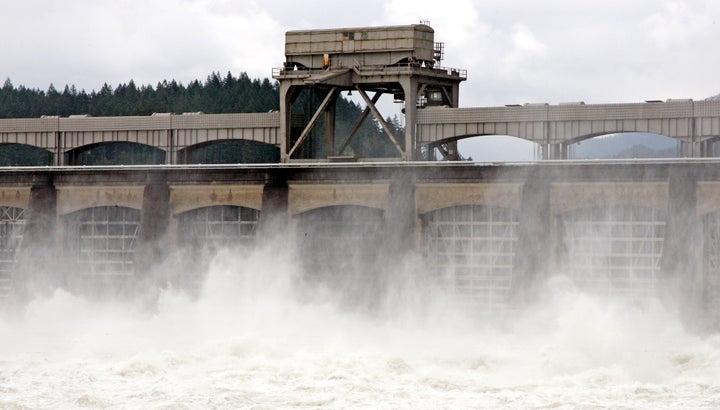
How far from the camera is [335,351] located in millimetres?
44562

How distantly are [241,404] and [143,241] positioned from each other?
18426 mm

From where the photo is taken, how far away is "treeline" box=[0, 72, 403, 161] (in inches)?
4988

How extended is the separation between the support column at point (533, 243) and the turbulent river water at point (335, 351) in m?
0.84

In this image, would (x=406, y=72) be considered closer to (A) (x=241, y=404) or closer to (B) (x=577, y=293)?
(B) (x=577, y=293)

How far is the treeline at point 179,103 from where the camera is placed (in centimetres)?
12669

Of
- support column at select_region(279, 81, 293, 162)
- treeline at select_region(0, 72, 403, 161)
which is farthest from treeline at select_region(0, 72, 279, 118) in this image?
support column at select_region(279, 81, 293, 162)

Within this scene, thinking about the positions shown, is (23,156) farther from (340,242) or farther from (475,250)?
(475,250)

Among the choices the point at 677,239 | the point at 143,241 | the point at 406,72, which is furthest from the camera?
the point at 406,72

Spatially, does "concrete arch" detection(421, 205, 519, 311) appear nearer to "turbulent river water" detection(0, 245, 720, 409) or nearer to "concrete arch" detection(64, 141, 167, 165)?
"turbulent river water" detection(0, 245, 720, 409)

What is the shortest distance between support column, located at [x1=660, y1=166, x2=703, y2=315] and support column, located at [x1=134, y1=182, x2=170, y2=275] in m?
21.5

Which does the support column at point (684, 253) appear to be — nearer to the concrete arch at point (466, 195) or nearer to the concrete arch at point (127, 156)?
the concrete arch at point (466, 195)

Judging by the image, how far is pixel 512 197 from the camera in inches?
1908

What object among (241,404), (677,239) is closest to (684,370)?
(677,239)

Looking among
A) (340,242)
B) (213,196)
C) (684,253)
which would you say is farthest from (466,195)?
(213,196)
